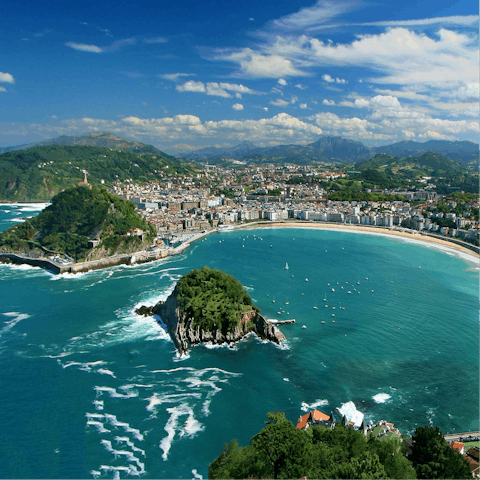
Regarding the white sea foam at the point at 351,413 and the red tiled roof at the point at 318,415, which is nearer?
the red tiled roof at the point at 318,415

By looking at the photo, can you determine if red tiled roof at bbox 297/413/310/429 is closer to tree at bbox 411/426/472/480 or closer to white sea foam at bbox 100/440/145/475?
tree at bbox 411/426/472/480

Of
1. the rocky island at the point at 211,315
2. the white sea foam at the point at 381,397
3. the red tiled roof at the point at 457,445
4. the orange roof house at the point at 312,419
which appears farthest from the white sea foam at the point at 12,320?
the red tiled roof at the point at 457,445

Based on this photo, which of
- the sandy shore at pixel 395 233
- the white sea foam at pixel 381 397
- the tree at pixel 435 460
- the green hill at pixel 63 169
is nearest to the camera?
the tree at pixel 435 460

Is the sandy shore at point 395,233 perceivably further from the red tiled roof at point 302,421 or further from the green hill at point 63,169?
the green hill at point 63,169

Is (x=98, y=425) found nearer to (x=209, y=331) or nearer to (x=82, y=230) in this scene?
(x=209, y=331)

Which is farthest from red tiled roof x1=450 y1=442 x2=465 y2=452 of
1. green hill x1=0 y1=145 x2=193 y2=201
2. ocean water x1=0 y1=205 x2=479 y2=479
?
green hill x1=0 y1=145 x2=193 y2=201

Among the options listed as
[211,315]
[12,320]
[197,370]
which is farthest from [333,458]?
[12,320]
